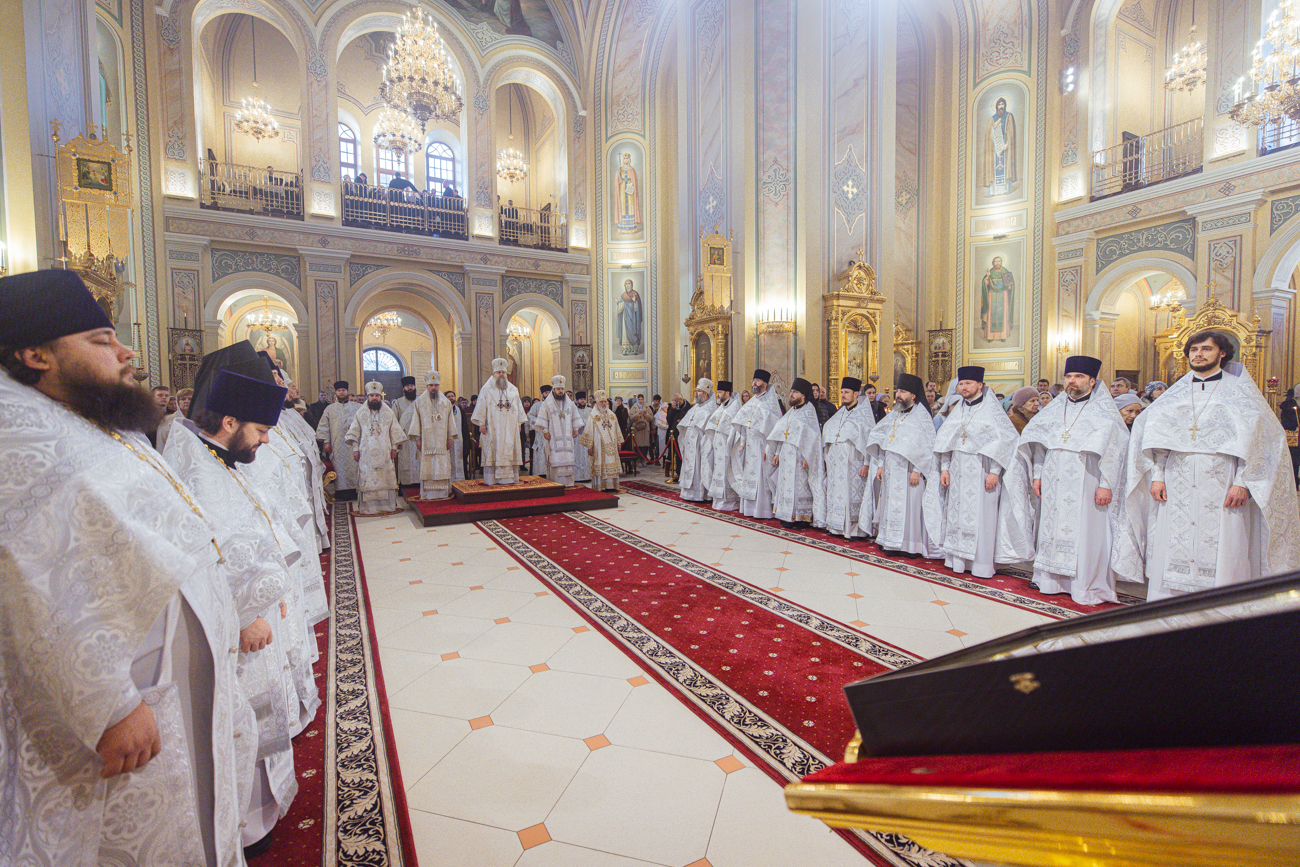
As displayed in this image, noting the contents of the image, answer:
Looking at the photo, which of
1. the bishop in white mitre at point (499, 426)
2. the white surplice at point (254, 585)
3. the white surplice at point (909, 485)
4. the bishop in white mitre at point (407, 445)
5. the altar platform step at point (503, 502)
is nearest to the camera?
the white surplice at point (254, 585)

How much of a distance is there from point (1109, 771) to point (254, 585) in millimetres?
2152

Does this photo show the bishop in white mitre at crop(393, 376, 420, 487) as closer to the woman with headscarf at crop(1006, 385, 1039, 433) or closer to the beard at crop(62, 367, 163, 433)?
the woman with headscarf at crop(1006, 385, 1039, 433)

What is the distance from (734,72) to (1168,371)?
48.1 ft

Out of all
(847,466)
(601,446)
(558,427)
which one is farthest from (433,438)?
(847,466)

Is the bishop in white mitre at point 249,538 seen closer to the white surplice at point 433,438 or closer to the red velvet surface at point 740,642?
the red velvet surface at point 740,642

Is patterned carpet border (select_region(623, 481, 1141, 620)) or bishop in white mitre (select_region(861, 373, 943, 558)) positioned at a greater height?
bishop in white mitre (select_region(861, 373, 943, 558))

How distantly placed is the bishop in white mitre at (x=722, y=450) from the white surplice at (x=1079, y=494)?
4.15 meters

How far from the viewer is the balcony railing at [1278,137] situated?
10590 mm

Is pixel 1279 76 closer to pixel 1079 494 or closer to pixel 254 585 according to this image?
pixel 1079 494

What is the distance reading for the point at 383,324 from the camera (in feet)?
71.7

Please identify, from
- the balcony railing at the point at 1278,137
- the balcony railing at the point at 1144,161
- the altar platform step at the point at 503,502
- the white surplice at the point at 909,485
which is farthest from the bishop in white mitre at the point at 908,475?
the balcony railing at the point at 1144,161

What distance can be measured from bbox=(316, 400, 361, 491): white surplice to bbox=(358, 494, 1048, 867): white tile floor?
503 cm

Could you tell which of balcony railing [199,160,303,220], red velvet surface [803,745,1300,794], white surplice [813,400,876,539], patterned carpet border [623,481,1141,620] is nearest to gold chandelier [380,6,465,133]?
balcony railing [199,160,303,220]

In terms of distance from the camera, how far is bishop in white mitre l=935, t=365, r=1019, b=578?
520cm
